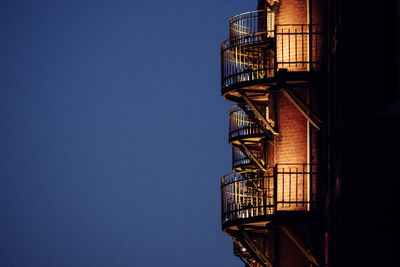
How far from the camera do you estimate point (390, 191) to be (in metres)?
15.0

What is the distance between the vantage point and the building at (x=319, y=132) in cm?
1661

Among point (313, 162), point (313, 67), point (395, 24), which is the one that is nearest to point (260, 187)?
point (313, 162)

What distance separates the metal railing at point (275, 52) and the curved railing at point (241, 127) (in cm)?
342

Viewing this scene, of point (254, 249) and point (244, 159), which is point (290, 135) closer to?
point (254, 249)

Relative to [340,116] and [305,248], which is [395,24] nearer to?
[340,116]

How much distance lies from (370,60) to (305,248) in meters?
9.19

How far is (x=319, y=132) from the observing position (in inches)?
1030

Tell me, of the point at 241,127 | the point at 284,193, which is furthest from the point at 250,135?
the point at 284,193

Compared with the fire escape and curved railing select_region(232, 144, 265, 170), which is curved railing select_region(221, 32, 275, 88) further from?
curved railing select_region(232, 144, 265, 170)

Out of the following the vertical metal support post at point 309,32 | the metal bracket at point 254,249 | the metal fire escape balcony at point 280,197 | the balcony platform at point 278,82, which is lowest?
the metal bracket at point 254,249

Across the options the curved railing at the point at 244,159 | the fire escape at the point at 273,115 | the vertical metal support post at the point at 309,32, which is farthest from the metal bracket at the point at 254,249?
the curved railing at the point at 244,159

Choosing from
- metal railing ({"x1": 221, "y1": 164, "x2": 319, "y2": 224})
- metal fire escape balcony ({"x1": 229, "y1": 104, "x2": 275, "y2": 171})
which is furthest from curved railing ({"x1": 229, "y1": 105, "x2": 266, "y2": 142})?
metal railing ({"x1": 221, "y1": 164, "x2": 319, "y2": 224})

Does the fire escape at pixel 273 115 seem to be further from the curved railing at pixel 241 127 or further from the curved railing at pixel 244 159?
the curved railing at pixel 244 159

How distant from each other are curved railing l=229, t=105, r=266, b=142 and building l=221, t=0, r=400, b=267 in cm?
8
